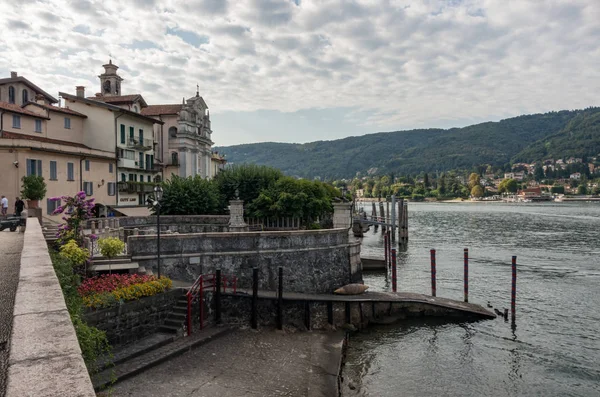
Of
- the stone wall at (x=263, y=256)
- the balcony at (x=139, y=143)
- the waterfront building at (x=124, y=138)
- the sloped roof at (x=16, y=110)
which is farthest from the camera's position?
the balcony at (x=139, y=143)

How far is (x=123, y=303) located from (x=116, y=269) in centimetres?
330

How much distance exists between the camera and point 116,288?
1531 centimetres

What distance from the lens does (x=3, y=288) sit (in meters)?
9.03

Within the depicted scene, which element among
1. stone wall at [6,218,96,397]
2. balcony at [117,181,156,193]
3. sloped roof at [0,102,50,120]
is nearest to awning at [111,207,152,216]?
balcony at [117,181,156,193]

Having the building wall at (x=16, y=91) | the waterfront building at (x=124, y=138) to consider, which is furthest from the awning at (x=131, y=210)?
the building wall at (x=16, y=91)

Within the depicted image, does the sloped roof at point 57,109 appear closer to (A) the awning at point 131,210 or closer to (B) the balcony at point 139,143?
(B) the balcony at point 139,143

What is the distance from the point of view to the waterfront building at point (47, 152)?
1185 inches

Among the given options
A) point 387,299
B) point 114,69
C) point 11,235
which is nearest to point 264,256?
point 387,299

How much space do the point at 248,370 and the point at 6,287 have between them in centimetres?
851

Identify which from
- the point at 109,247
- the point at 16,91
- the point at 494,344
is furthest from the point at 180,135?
the point at 494,344

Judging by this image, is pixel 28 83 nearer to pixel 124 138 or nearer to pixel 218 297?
pixel 124 138

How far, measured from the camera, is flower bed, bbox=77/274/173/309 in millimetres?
14305

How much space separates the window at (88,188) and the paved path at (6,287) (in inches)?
827

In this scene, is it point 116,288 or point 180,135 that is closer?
point 116,288
